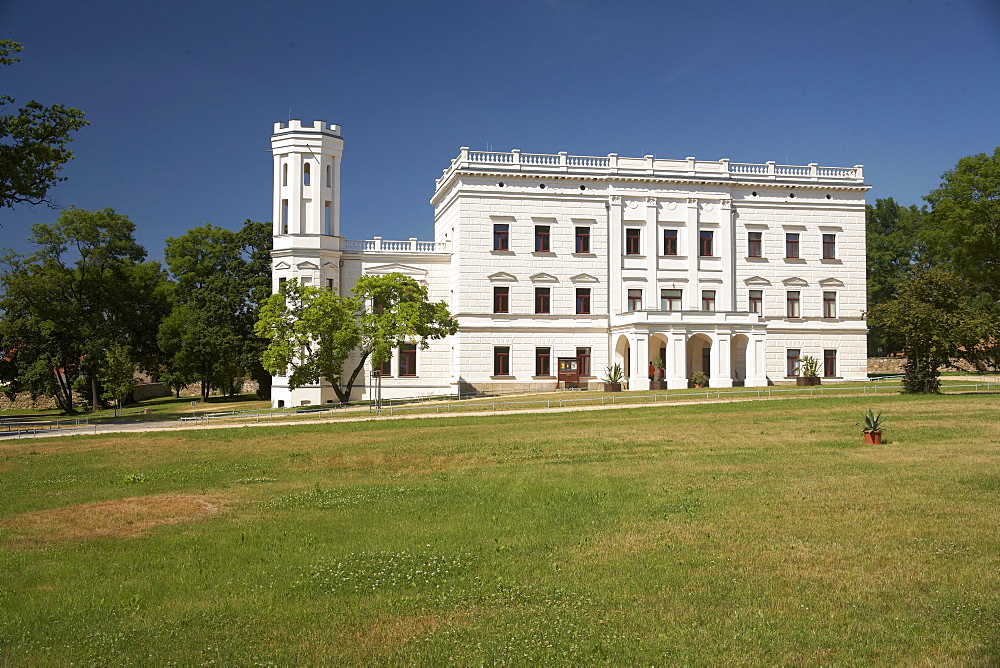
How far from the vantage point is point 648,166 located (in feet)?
171

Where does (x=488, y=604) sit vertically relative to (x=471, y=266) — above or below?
below

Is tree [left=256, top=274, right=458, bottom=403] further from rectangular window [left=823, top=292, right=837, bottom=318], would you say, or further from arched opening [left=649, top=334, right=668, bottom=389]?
rectangular window [left=823, top=292, right=837, bottom=318]

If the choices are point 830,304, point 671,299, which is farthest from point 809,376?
point 671,299

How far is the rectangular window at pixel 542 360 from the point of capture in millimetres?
50781

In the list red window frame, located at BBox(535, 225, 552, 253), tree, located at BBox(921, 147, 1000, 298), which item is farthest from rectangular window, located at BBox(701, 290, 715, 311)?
tree, located at BBox(921, 147, 1000, 298)

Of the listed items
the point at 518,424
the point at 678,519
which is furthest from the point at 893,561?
the point at 518,424

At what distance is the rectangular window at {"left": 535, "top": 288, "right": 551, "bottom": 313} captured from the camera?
2012 inches

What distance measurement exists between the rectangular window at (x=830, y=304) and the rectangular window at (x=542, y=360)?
1885 centimetres

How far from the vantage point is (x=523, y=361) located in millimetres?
50500

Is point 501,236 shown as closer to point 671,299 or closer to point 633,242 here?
point 633,242

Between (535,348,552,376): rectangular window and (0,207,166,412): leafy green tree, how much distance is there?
105 ft

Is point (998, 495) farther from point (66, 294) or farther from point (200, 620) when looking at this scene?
point (66, 294)

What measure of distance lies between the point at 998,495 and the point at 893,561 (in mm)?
4751

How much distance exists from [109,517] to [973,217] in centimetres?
5685
